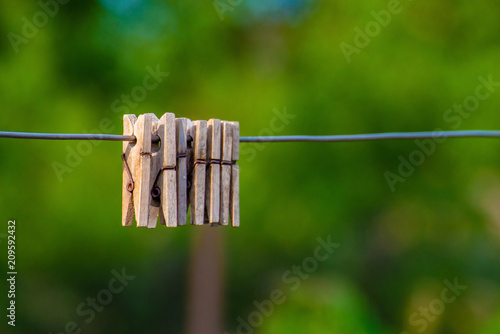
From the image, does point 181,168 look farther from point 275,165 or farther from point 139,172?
point 275,165

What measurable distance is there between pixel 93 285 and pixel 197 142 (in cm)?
429

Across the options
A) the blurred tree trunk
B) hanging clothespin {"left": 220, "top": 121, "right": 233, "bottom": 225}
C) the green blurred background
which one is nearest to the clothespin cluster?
hanging clothespin {"left": 220, "top": 121, "right": 233, "bottom": 225}

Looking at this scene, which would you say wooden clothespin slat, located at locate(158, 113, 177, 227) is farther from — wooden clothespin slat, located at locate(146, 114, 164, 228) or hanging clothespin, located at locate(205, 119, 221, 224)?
hanging clothespin, located at locate(205, 119, 221, 224)

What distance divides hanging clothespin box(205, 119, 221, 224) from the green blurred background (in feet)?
12.3

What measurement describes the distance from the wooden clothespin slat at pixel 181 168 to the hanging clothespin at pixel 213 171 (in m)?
0.10

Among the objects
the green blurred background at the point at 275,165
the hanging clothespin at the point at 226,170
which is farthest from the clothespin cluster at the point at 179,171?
the green blurred background at the point at 275,165

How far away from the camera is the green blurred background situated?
6254mm

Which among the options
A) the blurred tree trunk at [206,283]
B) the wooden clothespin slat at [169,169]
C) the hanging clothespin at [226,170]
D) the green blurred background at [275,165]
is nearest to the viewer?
the wooden clothespin slat at [169,169]

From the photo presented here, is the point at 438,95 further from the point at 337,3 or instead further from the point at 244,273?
the point at 244,273

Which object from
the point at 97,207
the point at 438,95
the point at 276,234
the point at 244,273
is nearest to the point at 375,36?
the point at 438,95

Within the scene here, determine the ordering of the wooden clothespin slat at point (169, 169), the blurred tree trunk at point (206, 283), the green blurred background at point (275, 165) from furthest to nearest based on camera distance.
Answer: the blurred tree trunk at point (206, 283), the green blurred background at point (275, 165), the wooden clothespin slat at point (169, 169)

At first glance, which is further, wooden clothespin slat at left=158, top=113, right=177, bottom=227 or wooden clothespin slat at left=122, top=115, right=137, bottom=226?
wooden clothespin slat at left=122, top=115, right=137, bottom=226

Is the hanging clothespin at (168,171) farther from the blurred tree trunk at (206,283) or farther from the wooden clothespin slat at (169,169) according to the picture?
the blurred tree trunk at (206,283)

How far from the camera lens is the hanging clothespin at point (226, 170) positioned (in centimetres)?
260
